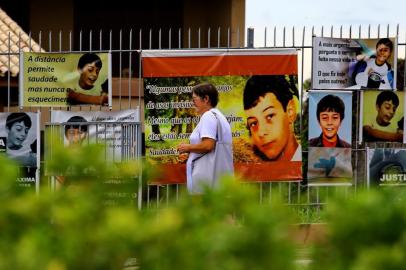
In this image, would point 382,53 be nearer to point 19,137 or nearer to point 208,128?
point 208,128

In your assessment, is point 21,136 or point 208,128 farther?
point 21,136

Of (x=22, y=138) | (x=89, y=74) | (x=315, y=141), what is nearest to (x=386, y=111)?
(x=315, y=141)

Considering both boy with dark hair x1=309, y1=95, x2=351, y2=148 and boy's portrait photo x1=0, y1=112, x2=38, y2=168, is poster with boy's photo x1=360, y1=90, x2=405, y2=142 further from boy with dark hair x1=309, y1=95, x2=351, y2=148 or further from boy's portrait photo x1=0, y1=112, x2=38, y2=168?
boy's portrait photo x1=0, y1=112, x2=38, y2=168

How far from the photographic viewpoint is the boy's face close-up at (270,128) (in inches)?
452

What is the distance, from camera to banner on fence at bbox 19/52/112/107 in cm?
1148

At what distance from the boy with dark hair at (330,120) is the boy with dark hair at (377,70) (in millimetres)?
333

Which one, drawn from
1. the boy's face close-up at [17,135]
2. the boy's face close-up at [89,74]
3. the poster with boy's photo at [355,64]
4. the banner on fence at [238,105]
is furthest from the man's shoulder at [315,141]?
the boy's face close-up at [17,135]

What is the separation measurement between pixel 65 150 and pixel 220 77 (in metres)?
9.08

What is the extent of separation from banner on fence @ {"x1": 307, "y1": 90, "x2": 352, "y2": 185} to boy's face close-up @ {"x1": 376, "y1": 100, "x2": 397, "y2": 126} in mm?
331

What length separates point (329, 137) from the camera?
37.8 ft

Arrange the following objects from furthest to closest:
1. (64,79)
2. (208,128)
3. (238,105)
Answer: (64,79)
(238,105)
(208,128)

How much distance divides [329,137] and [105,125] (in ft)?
7.91

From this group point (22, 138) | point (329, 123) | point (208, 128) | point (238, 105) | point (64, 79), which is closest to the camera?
point (208, 128)

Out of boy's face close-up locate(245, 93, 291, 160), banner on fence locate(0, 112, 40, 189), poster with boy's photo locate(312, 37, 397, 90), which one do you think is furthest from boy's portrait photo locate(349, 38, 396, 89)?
banner on fence locate(0, 112, 40, 189)
